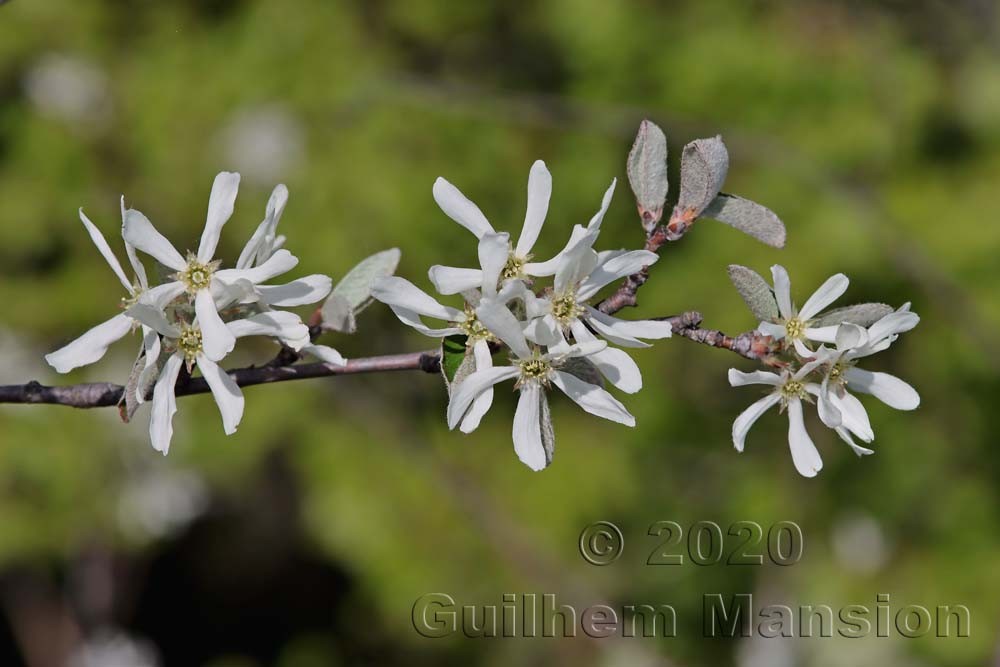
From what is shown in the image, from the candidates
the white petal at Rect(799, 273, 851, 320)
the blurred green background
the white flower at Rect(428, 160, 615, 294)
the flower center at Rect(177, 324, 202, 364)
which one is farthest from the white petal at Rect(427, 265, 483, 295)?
the blurred green background

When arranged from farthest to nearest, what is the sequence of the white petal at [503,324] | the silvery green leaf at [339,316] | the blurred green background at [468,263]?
the blurred green background at [468,263] < the silvery green leaf at [339,316] < the white petal at [503,324]

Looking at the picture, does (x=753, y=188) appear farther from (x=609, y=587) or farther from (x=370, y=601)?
(x=370, y=601)

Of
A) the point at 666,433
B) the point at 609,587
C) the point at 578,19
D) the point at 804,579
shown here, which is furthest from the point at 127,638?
the point at 578,19

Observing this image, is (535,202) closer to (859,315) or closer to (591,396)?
(591,396)

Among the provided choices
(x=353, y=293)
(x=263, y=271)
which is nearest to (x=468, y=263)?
(x=353, y=293)

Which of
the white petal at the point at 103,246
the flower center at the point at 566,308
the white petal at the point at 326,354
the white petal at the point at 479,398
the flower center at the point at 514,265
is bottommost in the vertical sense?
the white petal at the point at 479,398

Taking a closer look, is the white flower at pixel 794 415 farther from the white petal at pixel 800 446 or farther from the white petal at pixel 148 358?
the white petal at pixel 148 358

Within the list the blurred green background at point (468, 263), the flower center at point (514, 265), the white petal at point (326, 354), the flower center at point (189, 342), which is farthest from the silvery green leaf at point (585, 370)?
the blurred green background at point (468, 263)
